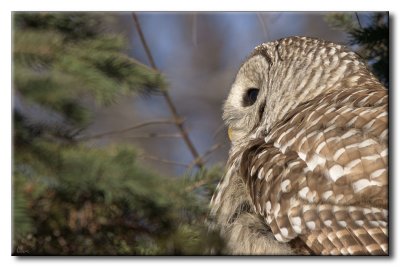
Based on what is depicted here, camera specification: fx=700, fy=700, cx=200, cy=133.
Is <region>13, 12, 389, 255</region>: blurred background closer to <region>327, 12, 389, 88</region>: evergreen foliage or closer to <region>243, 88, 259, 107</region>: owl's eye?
<region>327, 12, 389, 88</region>: evergreen foliage

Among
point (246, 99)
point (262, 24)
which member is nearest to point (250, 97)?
point (246, 99)

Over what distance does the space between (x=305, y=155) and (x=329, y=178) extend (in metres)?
0.11

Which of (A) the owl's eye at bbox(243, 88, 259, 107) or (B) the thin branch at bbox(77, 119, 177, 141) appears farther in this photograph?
(A) the owl's eye at bbox(243, 88, 259, 107)

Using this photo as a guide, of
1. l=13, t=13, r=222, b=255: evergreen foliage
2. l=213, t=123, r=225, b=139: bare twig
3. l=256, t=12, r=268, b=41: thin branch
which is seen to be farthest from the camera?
l=213, t=123, r=225, b=139: bare twig

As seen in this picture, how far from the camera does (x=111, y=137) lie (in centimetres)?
196

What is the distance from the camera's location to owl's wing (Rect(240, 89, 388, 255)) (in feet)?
5.40

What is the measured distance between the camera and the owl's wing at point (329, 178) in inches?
64.8

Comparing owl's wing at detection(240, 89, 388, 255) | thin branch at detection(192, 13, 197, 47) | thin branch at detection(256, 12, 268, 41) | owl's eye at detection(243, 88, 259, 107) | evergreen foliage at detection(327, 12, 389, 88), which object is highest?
thin branch at detection(192, 13, 197, 47)

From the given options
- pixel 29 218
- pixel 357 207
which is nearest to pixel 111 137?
pixel 29 218

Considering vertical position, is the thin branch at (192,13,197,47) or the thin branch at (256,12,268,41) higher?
the thin branch at (192,13,197,47)

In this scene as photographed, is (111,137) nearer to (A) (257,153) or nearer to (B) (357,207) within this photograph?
(A) (257,153)


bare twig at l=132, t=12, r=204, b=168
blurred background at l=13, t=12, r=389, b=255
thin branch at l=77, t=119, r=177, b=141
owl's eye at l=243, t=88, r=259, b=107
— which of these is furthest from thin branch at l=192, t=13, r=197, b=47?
owl's eye at l=243, t=88, r=259, b=107
